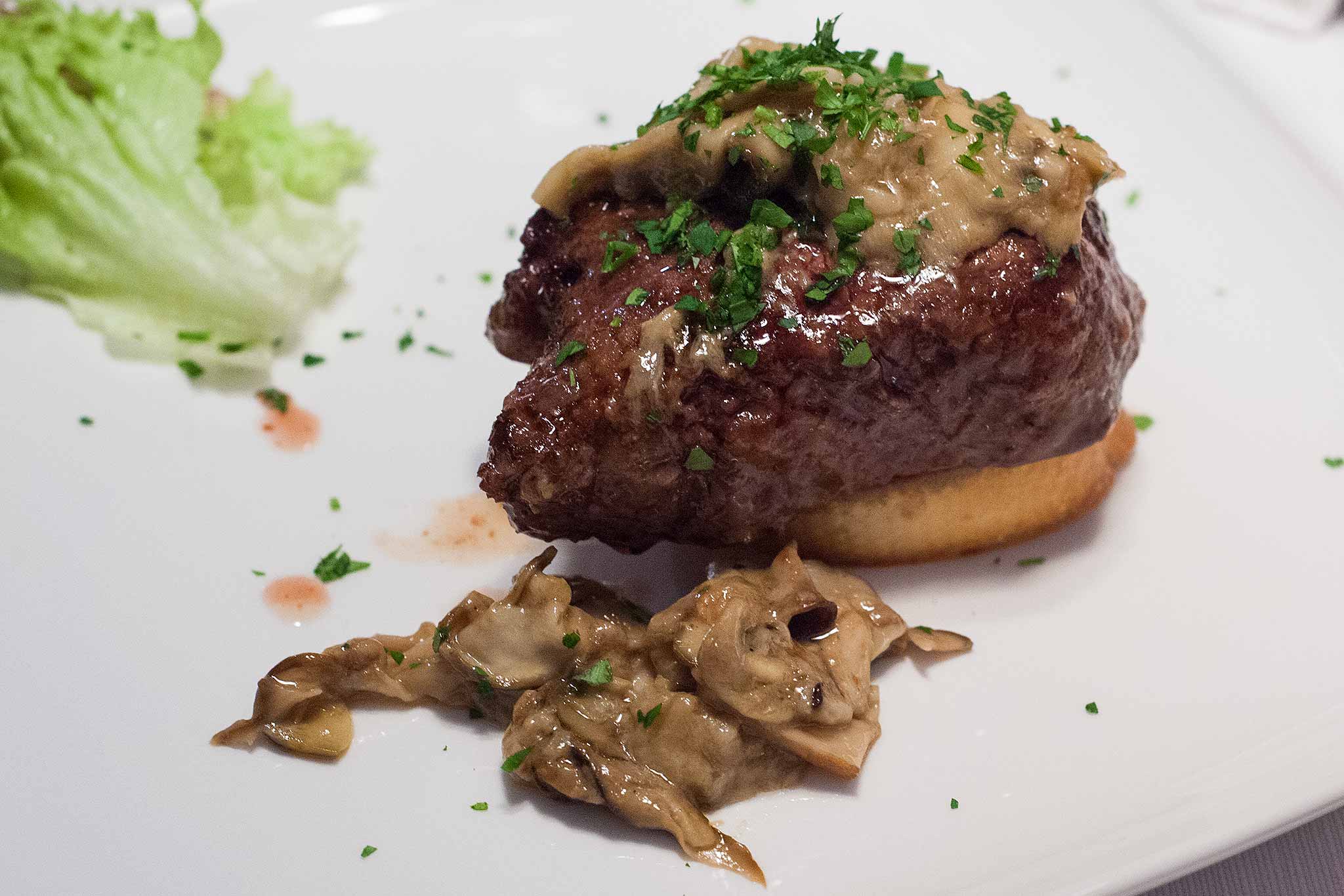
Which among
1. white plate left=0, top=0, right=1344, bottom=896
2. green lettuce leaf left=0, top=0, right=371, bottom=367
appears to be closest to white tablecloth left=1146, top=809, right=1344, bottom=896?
white plate left=0, top=0, right=1344, bottom=896

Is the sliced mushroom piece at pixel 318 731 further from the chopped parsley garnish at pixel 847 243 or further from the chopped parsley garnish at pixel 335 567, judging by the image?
the chopped parsley garnish at pixel 847 243

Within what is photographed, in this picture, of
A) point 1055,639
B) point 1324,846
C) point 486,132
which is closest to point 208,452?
point 486,132

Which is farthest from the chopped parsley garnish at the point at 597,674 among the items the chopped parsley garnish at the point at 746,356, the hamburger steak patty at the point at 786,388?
the chopped parsley garnish at the point at 746,356

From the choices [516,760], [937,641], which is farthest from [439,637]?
[937,641]

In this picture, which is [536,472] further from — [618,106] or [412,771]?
[618,106]

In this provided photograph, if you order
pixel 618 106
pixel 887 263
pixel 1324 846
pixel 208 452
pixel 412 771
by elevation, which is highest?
pixel 887 263

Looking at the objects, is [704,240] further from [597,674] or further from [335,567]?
[335,567]
